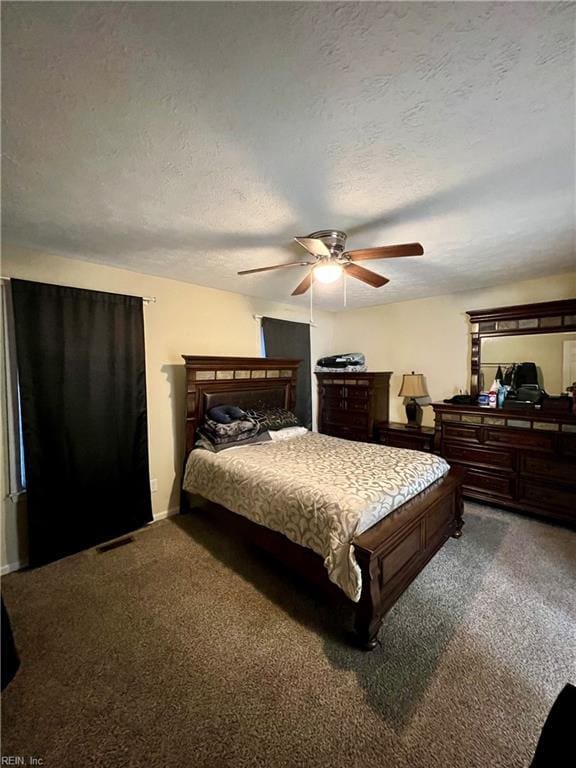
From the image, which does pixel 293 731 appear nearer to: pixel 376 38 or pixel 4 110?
pixel 376 38

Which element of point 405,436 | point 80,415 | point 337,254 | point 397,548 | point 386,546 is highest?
point 337,254

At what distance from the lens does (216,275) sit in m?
3.04

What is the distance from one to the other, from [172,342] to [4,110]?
85.3 inches

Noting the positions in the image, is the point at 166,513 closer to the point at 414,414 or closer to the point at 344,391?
the point at 344,391

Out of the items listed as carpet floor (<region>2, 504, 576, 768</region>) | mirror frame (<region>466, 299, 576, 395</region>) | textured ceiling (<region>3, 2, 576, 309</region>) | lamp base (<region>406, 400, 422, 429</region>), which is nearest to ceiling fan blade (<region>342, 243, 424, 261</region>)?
textured ceiling (<region>3, 2, 576, 309</region>)

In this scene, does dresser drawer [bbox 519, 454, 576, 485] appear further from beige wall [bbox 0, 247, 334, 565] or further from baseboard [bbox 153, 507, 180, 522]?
baseboard [bbox 153, 507, 180, 522]

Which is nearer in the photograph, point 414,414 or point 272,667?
A: point 272,667

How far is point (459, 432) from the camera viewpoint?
3.40 metres

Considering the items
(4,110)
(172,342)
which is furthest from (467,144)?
(172,342)

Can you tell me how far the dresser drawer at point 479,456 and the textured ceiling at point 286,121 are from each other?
2079 millimetres

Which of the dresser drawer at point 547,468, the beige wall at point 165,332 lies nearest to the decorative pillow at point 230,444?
the beige wall at point 165,332

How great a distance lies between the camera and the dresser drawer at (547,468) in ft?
9.08

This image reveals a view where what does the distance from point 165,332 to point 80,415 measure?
1.12 meters

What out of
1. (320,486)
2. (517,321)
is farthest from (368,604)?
(517,321)
